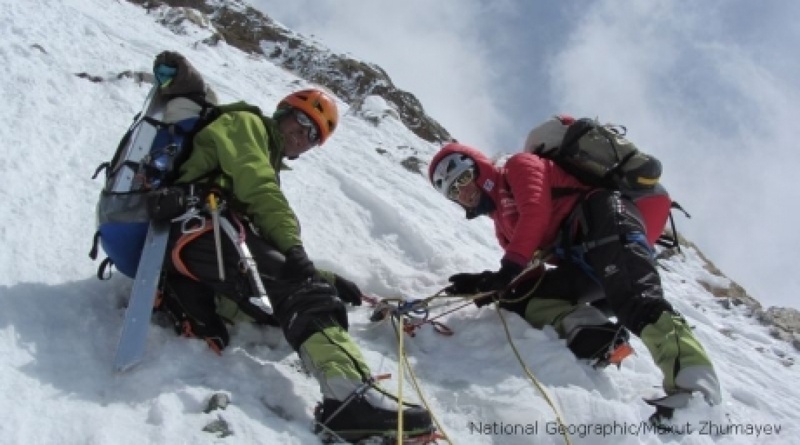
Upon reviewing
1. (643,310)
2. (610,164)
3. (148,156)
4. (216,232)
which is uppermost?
(610,164)

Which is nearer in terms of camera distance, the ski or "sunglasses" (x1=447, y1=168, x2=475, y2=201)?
the ski

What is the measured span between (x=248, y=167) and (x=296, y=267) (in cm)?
71

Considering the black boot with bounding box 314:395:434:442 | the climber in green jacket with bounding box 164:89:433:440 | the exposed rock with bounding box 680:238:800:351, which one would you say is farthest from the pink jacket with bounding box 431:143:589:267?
the exposed rock with bounding box 680:238:800:351

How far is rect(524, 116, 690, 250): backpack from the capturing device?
548 cm

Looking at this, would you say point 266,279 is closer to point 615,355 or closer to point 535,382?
point 535,382

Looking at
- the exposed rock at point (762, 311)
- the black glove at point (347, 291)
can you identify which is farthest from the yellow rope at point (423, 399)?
the exposed rock at point (762, 311)

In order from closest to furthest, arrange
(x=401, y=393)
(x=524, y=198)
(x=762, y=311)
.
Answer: (x=401, y=393) < (x=524, y=198) < (x=762, y=311)

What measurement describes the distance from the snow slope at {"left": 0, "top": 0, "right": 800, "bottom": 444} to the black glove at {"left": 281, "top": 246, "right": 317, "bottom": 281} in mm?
573

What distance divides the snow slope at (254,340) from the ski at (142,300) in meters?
0.11

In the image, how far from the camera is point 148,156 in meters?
4.61

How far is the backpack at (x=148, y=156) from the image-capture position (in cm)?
442

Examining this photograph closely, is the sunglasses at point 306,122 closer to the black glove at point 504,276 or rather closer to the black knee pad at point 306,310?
the black knee pad at point 306,310

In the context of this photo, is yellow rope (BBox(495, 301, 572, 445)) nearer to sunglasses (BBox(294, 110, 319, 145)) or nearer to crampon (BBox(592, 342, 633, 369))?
crampon (BBox(592, 342, 633, 369))

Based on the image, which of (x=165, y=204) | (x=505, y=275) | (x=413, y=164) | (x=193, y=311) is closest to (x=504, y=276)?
(x=505, y=275)
